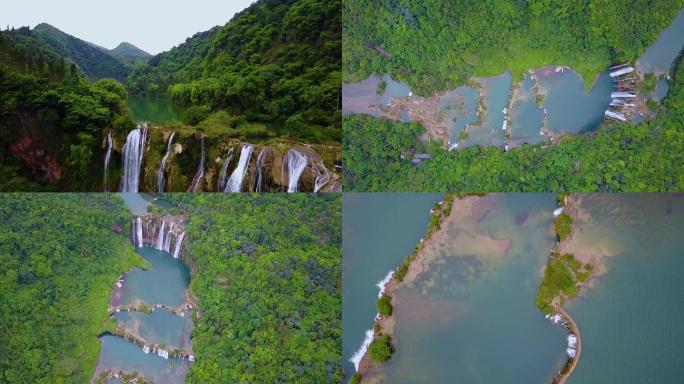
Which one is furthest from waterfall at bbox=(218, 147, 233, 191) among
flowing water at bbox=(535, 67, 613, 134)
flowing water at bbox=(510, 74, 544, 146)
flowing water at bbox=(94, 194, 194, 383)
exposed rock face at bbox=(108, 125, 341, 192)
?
flowing water at bbox=(535, 67, 613, 134)

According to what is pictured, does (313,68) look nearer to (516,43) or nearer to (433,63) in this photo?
(433,63)

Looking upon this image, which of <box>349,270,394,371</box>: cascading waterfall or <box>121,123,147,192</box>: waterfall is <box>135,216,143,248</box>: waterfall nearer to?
<box>121,123,147,192</box>: waterfall

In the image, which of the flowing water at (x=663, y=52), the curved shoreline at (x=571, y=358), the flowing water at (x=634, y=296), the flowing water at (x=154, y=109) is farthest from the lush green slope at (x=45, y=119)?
the flowing water at (x=663, y=52)

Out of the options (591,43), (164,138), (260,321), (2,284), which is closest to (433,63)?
(591,43)

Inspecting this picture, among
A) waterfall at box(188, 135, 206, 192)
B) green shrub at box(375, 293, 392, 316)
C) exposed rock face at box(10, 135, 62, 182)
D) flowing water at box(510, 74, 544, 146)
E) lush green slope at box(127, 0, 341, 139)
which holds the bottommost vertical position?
green shrub at box(375, 293, 392, 316)

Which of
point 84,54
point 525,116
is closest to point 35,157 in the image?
point 84,54
